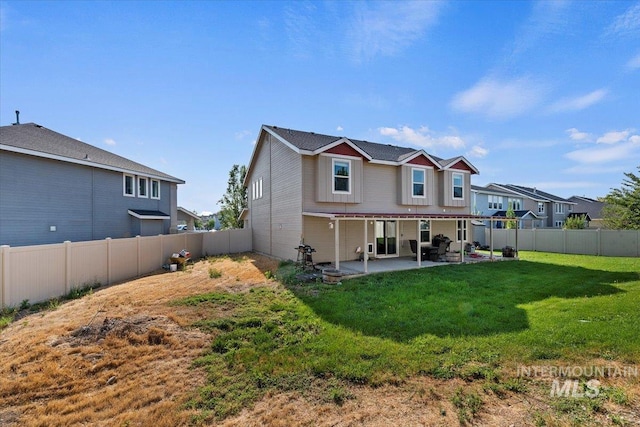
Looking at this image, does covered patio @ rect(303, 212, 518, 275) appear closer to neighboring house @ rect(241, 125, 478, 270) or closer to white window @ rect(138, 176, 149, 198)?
neighboring house @ rect(241, 125, 478, 270)

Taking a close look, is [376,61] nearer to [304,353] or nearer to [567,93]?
[567,93]

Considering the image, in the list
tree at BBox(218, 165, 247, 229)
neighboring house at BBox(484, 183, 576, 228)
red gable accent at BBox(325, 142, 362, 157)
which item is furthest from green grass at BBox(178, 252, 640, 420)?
neighboring house at BBox(484, 183, 576, 228)

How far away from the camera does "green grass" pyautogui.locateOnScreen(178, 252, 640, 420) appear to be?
3.94 meters

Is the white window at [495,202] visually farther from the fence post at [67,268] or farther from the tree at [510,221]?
the fence post at [67,268]

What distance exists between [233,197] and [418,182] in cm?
2406

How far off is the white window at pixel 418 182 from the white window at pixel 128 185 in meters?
16.6

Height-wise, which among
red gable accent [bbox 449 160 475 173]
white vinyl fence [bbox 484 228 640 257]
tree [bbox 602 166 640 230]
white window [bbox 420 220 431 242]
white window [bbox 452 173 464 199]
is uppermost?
red gable accent [bbox 449 160 475 173]

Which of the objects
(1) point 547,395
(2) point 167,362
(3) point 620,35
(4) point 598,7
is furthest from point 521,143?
(2) point 167,362

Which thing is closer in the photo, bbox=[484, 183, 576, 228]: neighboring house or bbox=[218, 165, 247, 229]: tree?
bbox=[218, 165, 247, 229]: tree

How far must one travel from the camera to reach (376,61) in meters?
13.1

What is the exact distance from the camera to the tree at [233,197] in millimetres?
33250

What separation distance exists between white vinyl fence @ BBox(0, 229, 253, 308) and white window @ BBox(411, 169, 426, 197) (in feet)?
42.9

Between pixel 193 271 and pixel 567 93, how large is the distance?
18.8 m

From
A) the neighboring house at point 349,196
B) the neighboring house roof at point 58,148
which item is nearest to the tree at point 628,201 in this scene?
the neighboring house at point 349,196
